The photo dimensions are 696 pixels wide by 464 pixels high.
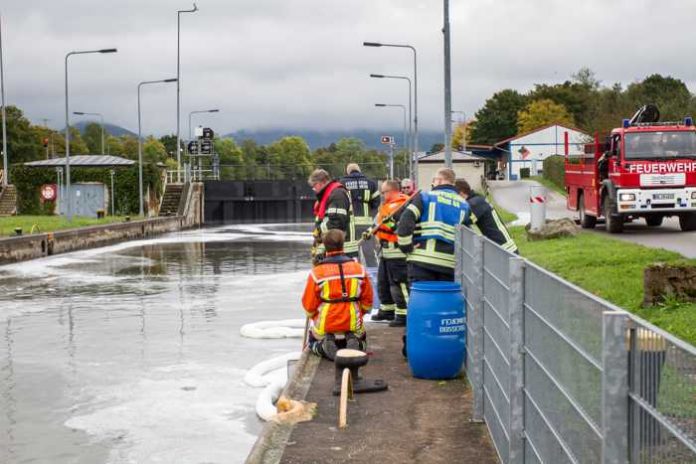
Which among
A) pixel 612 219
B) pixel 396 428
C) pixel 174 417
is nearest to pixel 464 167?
pixel 612 219

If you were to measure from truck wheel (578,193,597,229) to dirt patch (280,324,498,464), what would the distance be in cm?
1733

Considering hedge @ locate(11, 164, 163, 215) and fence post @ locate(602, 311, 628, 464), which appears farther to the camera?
hedge @ locate(11, 164, 163, 215)

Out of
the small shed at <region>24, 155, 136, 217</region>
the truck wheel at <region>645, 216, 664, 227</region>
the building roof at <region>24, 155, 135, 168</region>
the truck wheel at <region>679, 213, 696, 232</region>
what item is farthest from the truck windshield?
the building roof at <region>24, 155, 135, 168</region>

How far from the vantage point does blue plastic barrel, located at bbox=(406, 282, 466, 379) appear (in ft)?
26.3

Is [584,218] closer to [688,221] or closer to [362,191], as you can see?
[688,221]

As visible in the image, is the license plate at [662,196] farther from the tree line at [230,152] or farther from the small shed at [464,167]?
the tree line at [230,152]

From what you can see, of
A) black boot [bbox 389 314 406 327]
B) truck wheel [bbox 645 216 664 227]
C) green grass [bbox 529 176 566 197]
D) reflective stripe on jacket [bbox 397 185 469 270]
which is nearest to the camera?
reflective stripe on jacket [bbox 397 185 469 270]

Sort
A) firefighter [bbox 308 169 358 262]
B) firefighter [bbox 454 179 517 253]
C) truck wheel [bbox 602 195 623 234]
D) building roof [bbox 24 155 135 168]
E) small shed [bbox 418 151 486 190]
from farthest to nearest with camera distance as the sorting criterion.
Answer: small shed [bbox 418 151 486 190] → building roof [bbox 24 155 135 168] → truck wheel [bbox 602 195 623 234] → firefighter [bbox 308 169 358 262] → firefighter [bbox 454 179 517 253]

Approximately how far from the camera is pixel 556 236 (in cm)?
2252

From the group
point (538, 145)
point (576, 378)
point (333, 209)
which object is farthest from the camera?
point (538, 145)

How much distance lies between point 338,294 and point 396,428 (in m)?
2.04

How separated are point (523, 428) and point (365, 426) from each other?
93.4 inches

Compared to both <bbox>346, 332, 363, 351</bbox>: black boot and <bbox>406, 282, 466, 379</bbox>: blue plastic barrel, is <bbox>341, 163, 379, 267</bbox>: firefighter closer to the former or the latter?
<bbox>346, 332, 363, 351</bbox>: black boot

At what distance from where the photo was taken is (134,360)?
455 inches
